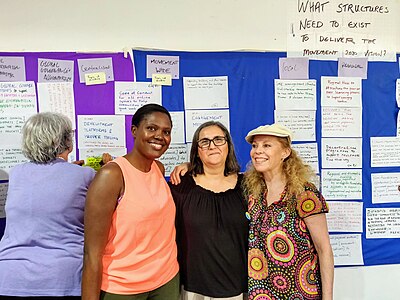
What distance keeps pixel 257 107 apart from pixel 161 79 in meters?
0.57

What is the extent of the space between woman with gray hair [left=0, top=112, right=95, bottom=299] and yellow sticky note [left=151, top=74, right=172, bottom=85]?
0.76 m

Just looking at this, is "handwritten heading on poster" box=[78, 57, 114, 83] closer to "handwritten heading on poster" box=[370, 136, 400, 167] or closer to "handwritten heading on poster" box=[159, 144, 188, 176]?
"handwritten heading on poster" box=[159, 144, 188, 176]

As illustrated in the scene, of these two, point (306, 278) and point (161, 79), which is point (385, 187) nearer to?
point (306, 278)

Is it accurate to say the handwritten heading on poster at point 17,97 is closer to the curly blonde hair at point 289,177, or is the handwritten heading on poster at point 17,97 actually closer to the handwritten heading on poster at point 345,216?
the curly blonde hair at point 289,177

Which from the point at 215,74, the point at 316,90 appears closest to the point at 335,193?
the point at 316,90

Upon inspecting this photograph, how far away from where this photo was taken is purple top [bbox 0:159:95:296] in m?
1.30

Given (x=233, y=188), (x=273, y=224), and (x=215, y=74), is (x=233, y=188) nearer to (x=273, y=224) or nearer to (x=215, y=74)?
(x=273, y=224)

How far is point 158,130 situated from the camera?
1390 mm

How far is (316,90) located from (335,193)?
2.04ft

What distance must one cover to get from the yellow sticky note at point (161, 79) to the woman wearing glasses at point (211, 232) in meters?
0.53

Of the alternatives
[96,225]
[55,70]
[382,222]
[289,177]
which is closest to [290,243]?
[289,177]

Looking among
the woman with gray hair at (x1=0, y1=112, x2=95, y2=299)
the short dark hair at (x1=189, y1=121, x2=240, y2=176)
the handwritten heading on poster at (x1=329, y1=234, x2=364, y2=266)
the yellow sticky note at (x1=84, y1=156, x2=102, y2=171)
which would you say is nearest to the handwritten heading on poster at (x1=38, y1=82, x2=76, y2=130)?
the yellow sticky note at (x1=84, y1=156, x2=102, y2=171)

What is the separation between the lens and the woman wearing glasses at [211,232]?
148 centimetres

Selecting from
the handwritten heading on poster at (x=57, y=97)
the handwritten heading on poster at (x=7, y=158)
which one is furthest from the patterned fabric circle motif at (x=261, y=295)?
the handwritten heading on poster at (x=7, y=158)
